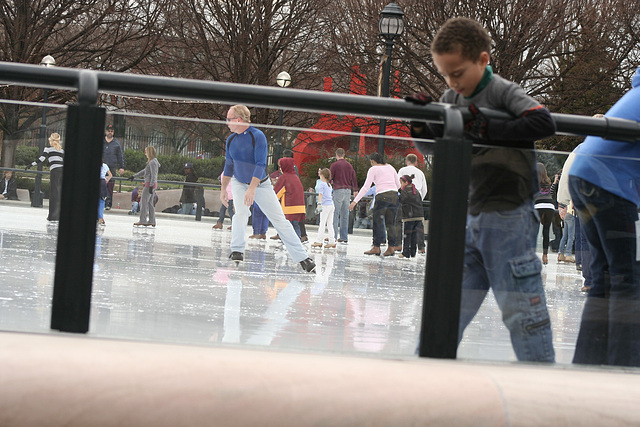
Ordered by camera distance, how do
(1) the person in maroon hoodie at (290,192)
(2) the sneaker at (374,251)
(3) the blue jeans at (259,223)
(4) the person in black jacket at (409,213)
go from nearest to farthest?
1. (4) the person in black jacket at (409,213)
2. (1) the person in maroon hoodie at (290,192)
3. (3) the blue jeans at (259,223)
4. (2) the sneaker at (374,251)

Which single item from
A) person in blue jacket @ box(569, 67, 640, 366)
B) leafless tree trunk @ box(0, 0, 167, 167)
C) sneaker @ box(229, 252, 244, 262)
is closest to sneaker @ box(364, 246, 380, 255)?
sneaker @ box(229, 252, 244, 262)

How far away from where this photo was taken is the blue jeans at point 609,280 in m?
3.06

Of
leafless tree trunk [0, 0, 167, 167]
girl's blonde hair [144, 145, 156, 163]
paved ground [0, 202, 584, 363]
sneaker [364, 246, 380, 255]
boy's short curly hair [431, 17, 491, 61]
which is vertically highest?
leafless tree trunk [0, 0, 167, 167]

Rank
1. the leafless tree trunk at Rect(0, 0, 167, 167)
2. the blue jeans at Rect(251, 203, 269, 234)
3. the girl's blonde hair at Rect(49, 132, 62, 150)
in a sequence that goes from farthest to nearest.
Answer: the leafless tree trunk at Rect(0, 0, 167, 167) → the blue jeans at Rect(251, 203, 269, 234) → the girl's blonde hair at Rect(49, 132, 62, 150)

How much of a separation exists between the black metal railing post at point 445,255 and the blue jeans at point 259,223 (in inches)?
41.7

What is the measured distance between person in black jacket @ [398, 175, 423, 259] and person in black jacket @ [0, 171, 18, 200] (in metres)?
1.52

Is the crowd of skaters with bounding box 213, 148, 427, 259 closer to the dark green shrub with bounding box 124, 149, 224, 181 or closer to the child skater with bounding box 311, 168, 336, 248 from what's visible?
the child skater with bounding box 311, 168, 336, 248

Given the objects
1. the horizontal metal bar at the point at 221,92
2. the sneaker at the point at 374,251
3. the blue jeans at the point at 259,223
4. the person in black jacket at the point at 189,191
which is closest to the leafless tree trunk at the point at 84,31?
the sneaker at the point at 374,251

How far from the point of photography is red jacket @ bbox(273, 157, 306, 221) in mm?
3422

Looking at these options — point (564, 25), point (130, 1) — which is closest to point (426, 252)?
point (564, 25)

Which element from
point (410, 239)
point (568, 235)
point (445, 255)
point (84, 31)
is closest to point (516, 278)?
point (445, 255)

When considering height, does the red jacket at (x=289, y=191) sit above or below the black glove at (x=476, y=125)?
below

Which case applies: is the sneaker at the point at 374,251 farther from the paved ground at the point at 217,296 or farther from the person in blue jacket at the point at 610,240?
the person in blue jacket at the point at 610,240

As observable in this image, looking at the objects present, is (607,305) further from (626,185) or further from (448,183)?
(448,183)
